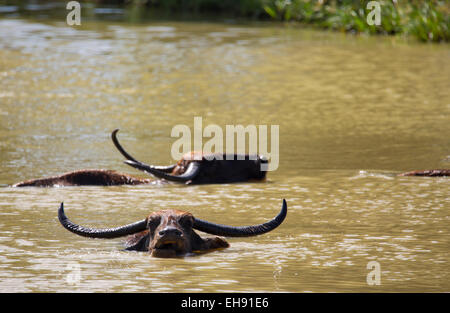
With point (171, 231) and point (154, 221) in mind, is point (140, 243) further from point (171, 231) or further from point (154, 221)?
point (171, 231)

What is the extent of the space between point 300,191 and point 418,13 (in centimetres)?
1459

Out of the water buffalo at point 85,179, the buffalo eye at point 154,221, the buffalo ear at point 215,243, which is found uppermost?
the buffalo eye at point 154,221

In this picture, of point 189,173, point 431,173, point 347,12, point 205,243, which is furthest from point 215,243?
point 347,12

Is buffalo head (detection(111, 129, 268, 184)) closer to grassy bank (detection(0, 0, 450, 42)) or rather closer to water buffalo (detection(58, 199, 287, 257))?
water buffalo (detection(58, 199, 287, 257))

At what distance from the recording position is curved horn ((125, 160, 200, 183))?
9.19 meters

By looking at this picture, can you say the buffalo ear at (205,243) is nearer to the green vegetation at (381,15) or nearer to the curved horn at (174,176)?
the curved horn at (174,176)

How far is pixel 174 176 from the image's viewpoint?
9375 millimetres

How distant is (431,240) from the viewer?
7.24 m

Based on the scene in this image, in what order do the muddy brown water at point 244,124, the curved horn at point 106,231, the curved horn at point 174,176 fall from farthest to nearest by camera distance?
the curved horn at point 174,176 → the curved horn at point 106,231 → the muddy brown water at point 244,124

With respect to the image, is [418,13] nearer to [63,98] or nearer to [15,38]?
[15,38]

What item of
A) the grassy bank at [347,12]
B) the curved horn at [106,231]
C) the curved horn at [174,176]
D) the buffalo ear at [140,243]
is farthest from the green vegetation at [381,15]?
the curved horn at [106,231]

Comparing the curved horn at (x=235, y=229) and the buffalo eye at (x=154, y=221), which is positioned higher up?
the buffalo eye at (x=154, y=221)

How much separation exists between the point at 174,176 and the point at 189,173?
219mm

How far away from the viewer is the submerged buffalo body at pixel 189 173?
30.6 ft
